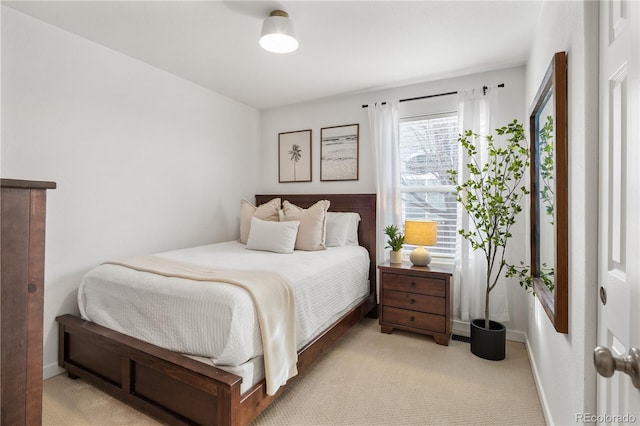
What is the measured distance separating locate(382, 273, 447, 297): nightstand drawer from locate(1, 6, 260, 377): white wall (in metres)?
2.03

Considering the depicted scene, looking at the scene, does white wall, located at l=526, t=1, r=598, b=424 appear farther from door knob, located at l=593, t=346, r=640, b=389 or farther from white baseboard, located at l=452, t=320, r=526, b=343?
white baseboard, located at l=452, t=320, r=526, b=343

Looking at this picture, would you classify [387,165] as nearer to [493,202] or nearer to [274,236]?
[493,202]

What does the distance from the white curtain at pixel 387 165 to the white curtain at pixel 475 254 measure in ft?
2.00

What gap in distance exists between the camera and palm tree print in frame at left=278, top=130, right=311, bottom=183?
395 centimetres

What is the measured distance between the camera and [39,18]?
7.16 ft

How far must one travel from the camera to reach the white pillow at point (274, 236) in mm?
2908

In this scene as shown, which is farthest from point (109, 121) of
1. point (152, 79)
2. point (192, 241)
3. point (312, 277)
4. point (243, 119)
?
point (312, 277)

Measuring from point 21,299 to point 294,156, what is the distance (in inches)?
136

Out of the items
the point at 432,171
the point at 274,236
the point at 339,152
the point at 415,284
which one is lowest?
the point at 415,284

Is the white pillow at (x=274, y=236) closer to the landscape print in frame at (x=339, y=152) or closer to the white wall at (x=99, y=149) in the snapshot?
the white wall at (x=99, y=149)

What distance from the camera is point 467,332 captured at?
3.03 metres

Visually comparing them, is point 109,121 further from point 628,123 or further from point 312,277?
point 628,123

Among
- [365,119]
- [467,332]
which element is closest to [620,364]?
[467,332]

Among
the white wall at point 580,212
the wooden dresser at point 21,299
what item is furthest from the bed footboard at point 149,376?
the white wall at point 580,212
